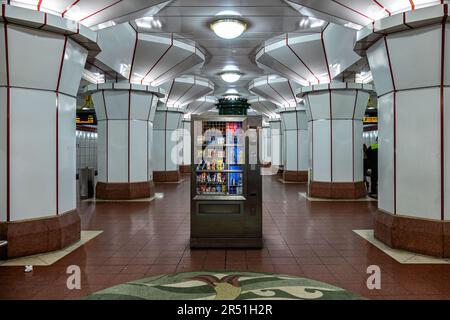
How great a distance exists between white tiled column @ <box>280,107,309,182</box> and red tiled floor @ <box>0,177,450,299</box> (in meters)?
8.76

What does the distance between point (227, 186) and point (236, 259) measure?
1235mm

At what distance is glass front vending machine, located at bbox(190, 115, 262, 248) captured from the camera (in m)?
5.43

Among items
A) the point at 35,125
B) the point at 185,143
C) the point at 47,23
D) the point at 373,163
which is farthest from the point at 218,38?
the point at 185,143

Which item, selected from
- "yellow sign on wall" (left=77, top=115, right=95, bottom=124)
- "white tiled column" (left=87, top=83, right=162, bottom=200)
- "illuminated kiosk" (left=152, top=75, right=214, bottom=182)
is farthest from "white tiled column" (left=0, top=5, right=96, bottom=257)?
"yellow sign on wall" (left=77, top=115, right=95, bottom=124)

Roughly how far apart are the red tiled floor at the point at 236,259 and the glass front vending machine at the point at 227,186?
264 mm

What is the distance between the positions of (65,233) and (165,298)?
270cm

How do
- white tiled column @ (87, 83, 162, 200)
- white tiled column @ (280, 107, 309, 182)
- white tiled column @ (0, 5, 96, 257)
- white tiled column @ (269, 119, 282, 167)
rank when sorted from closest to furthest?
white tiled column @ (0, 5, 96, 257)
white tiled column @ (87, 83, 162, 200)
white tiled column @ (280, 107, 309, 182)
white tiled column @ (269, 119, 282, 167)

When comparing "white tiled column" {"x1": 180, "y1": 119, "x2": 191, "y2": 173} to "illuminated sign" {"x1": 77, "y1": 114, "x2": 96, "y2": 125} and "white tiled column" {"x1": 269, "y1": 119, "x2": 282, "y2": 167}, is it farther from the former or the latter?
"white tiled column" {"x1": 269, "y1": 119, "x2": 282, "y2": 167}

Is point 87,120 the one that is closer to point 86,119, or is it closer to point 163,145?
point 86,119

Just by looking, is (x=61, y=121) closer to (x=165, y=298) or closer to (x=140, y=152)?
(x=165, y=298)

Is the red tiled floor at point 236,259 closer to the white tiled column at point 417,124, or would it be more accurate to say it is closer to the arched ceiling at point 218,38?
the white tiled column at point 417,124

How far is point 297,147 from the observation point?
16.8m

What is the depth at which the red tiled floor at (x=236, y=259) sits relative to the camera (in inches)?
152
